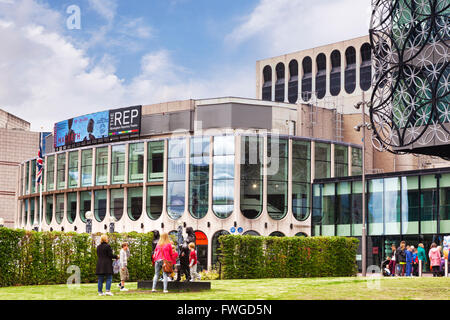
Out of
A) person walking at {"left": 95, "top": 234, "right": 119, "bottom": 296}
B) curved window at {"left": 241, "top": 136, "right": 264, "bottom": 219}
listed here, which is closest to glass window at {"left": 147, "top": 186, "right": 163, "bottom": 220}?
curved window at {"left": 241, "top": 136, "right": 264, "bottom": 219}

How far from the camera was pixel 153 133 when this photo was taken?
78.1m

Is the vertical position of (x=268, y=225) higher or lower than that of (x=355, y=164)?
lower

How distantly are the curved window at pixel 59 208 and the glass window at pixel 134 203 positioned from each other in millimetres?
10070

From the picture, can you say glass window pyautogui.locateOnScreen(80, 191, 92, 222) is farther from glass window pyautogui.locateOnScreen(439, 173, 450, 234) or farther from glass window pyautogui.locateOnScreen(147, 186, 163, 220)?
glass window pyautogui.locateOnScreen(439, 173, 450, 234)

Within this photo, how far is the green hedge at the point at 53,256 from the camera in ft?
88.4

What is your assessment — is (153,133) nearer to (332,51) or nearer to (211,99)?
(211,99)

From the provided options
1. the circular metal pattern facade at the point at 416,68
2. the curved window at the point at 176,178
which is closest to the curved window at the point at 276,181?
the curved window at the point at 176,178

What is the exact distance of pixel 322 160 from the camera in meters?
64.7

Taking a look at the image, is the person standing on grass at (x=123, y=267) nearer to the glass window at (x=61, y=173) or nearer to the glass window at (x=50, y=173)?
the glass window at (x=61, y=173)

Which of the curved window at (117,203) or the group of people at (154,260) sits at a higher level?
the curved window at (117,203)

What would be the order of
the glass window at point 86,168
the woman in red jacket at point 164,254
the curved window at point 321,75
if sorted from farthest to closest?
the curved window at point 321,75 < the glass window at point 86,168 < the woman in red jacket at point 164,254
